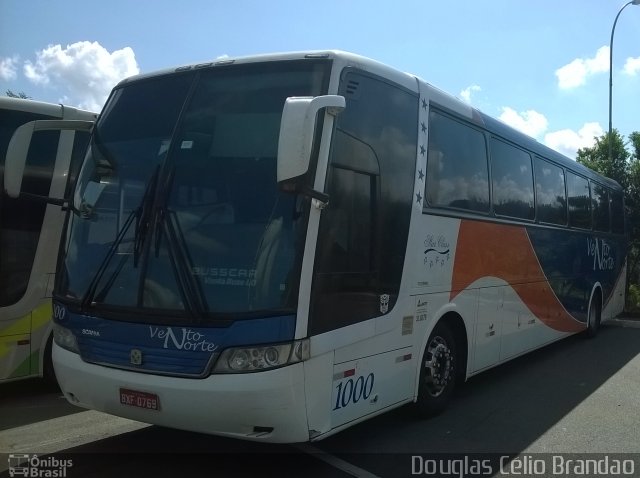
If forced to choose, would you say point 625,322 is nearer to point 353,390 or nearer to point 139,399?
point 353,390

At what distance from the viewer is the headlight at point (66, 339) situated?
15.4 feet

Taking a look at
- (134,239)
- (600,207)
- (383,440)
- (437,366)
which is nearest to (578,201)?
(600,207)

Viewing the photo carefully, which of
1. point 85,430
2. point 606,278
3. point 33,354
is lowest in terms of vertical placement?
point 85,430

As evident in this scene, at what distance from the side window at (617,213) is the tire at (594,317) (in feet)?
6.34

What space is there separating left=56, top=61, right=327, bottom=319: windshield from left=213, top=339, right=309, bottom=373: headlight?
24 cm

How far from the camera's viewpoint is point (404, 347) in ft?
17.8

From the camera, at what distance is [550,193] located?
9.52 m

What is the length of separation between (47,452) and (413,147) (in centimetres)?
422

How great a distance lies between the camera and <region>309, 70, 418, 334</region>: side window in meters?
4.42

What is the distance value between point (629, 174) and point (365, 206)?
62.2ft

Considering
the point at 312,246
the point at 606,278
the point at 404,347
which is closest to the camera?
the point at 312,246

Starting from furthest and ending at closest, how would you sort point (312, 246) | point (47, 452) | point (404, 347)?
1. point (404, 347)
2. point (47, 452)
3. point (312, 246)

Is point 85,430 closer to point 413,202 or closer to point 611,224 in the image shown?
point 413,202

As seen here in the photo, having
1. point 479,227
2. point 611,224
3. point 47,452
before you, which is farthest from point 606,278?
point 47,452
